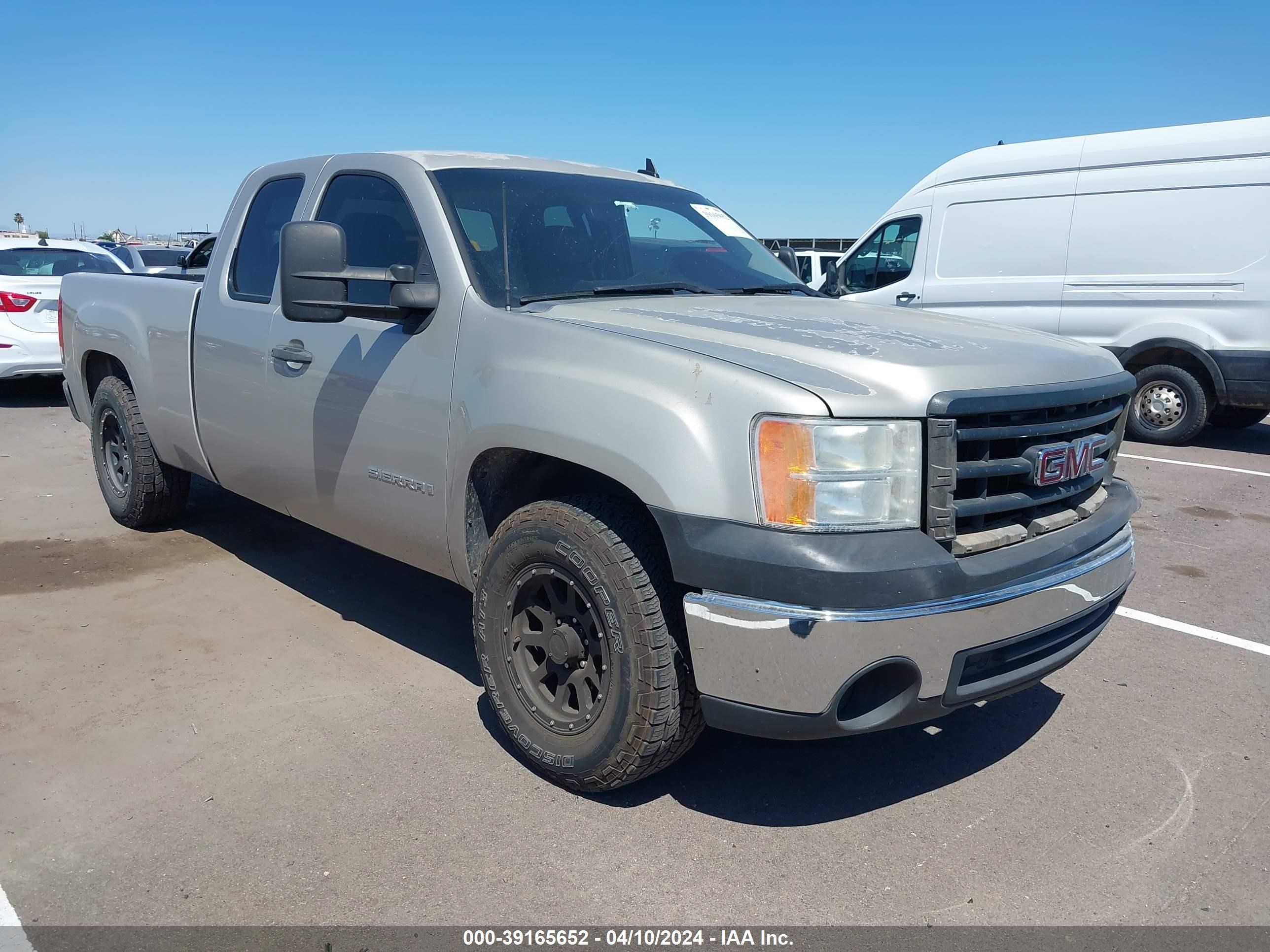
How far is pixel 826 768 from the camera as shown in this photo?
3.26m

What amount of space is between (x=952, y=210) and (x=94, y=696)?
29.8 feet

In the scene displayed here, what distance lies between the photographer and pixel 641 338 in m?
2.83

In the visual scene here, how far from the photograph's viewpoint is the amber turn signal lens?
2.45 meters

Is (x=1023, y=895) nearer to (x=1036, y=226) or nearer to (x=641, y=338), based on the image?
(x=641, y=338)

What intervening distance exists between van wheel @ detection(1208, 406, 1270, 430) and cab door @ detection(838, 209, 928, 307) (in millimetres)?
3080

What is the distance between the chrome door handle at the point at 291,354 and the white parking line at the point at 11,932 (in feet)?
6.62

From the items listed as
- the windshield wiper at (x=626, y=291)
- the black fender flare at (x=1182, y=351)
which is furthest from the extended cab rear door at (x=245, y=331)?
the black fender flare at (x=1182, y=351)

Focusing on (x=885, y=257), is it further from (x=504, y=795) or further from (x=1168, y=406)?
(x=504, y=795)

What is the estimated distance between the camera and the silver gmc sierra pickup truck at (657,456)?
2.47 meters

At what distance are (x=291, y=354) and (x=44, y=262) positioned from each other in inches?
339

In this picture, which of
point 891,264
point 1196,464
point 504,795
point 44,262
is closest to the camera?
point 504,795

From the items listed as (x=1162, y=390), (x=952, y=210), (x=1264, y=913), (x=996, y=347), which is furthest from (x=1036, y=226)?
(x=1264, y=913)

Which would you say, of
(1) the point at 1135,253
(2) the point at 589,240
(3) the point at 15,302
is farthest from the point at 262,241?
(1) the point at 1135,253

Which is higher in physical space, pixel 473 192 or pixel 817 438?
pixel 473 192
